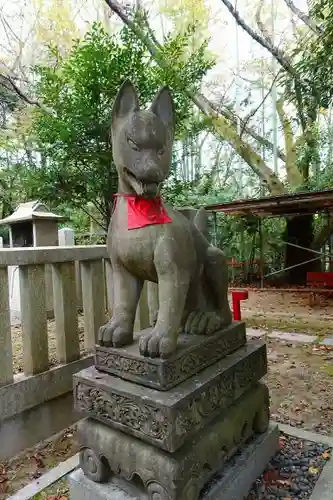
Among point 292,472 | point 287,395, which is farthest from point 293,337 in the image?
point 292,472

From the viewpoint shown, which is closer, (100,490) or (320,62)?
(100,490)

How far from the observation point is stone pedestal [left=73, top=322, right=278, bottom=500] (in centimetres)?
141

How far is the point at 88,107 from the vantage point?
146 inches

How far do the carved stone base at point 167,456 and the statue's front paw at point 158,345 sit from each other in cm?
39

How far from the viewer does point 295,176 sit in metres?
10.1

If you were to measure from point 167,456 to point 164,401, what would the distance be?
0.25m

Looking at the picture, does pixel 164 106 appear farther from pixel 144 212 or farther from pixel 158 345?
pixel 158 345

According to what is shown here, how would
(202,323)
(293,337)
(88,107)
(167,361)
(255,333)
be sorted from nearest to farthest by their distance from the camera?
(167,361)
(202,323)
(88,107)
(293,337)
(255,333)

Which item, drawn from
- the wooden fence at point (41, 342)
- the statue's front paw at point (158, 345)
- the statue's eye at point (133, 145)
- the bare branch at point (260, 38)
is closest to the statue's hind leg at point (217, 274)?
the statue's front paw at point (158, 345)

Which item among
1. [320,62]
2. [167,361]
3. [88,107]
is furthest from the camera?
[320,62]

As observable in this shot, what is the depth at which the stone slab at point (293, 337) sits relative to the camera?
453 centimetres

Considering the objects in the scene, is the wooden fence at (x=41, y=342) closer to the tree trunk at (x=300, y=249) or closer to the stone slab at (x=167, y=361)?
the stone slab at (x=167, y=361)

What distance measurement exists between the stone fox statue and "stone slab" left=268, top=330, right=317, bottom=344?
3.16 m

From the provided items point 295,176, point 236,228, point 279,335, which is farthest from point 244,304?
point 295,176
